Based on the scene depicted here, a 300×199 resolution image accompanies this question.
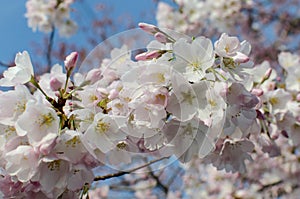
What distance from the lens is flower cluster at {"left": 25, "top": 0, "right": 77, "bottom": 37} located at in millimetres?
4266

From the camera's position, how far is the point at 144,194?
5.77 meters

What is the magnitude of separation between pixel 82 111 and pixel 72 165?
0.17m

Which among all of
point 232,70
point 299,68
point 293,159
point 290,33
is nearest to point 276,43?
point 290,33

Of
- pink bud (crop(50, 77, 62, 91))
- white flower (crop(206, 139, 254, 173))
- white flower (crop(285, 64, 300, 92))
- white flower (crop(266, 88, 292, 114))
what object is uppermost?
pink bud (crop(50, 77, 62, 91))

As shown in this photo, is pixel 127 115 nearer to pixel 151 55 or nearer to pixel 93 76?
pixel 151 55

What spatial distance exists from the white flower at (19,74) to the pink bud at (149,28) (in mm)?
403

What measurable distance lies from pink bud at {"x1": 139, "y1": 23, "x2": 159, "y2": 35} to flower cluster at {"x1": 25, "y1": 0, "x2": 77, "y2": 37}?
2.94 m

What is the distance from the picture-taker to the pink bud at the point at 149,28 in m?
1.37

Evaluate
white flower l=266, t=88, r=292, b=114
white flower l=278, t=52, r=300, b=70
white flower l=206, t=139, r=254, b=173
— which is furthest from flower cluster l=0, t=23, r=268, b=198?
white flower l=278, t=52, r=300, b=70

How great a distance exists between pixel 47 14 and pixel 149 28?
3231 mm

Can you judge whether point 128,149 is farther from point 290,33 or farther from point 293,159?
point 290,33

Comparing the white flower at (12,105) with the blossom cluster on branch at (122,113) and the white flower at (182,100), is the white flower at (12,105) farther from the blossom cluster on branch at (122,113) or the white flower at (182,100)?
the white flower at (182,100)

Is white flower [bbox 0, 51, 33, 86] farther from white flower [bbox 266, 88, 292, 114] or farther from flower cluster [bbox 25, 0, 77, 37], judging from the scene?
flower cluster [bbox 25, 0, 77, 37]

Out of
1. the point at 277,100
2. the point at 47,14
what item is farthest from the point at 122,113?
the point at 47,14
